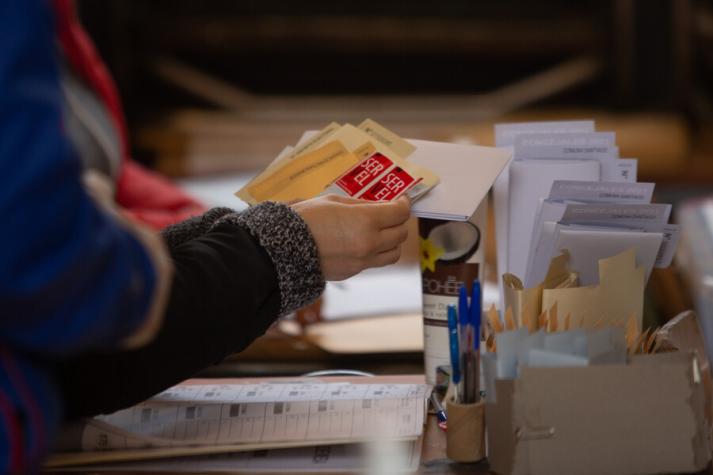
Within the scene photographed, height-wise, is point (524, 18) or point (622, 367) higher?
point (524, 18)

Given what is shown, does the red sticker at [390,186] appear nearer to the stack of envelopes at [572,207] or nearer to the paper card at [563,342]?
the stack of envelopes at [572,207]

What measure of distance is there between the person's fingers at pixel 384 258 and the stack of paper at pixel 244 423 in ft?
0.44

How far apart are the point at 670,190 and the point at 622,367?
135 inches

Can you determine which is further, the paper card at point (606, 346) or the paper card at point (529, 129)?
the paper card at point (529, 129)

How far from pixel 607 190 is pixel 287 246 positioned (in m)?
0.34

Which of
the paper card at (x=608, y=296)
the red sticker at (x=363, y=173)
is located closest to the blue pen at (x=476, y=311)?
the paper card at (x=608, y=296)

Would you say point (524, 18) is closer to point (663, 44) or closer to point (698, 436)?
point (663, 44)

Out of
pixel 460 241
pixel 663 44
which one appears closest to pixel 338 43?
pixel 663 44

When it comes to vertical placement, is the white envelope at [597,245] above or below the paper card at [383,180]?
below

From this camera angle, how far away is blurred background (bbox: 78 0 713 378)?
4.54 meters

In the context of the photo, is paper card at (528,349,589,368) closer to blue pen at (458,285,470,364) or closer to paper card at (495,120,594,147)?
blue pen at (458,285,470,364)

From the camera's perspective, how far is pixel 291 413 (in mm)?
1000

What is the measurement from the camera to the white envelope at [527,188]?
1.16m

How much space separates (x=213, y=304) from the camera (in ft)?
2.93
